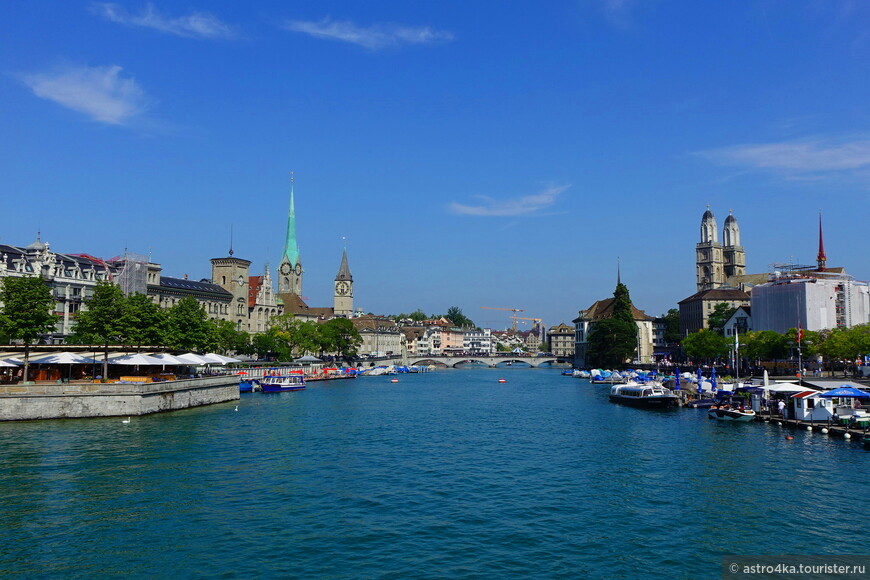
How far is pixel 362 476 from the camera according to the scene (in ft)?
111

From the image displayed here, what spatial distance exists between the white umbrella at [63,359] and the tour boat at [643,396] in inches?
2041

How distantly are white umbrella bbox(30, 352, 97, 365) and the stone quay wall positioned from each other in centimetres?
770

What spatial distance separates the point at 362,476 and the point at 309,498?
4.96 m

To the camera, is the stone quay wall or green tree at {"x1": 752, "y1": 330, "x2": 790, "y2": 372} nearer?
the stone quay wall

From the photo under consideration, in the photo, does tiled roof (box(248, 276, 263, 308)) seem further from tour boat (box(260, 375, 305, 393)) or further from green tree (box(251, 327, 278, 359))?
tour boat (box(260, 375, 305, 393))

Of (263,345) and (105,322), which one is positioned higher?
(105,322)

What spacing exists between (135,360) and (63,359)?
556 centimetres

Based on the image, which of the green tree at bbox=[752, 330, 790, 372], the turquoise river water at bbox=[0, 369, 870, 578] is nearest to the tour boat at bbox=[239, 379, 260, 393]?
the turquoise river water at bbox=[0, 369, 870, 578]

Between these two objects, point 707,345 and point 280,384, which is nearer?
point 280,384

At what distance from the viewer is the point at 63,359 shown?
5794cm

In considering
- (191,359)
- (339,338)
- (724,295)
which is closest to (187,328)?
(191,359)

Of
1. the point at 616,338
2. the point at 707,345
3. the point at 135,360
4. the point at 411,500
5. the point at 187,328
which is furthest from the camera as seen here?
the point at 616,338

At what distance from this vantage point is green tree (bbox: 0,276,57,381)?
52.4m

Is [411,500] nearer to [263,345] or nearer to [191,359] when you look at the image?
[191,359]
